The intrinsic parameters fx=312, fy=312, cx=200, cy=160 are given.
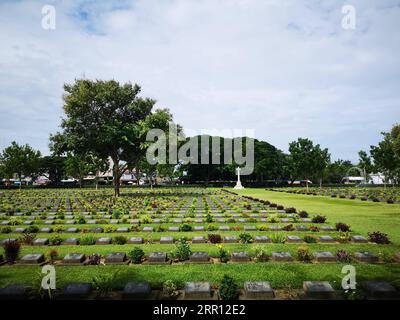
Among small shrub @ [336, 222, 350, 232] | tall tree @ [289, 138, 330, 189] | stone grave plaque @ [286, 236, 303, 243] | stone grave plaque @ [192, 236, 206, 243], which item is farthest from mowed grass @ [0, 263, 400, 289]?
tall tree @ [289, 138, 330, 189]

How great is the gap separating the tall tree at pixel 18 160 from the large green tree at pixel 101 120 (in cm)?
3554

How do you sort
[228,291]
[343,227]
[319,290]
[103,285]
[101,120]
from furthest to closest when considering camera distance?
[101,120], [343,227], [103,285], [319,290], [228,291]

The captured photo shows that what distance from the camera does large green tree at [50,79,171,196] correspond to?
1198 inches

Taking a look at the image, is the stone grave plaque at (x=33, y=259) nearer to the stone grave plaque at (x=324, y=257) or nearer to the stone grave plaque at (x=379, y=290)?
the stone grave plaque at (x=324, y=257)

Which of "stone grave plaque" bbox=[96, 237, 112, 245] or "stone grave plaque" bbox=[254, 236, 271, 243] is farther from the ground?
"stone grave plaque" bbox=[254, 236, 271, 243]

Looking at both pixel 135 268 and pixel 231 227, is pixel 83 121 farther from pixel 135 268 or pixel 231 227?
pixel 135 268

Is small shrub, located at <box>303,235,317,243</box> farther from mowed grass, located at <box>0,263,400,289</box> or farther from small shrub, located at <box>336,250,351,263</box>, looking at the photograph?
mowed grass, located at <box>0,263,400,289</box>

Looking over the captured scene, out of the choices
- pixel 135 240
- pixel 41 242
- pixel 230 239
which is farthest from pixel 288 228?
pixel 41 242

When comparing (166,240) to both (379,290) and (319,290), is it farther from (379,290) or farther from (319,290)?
(379,290)

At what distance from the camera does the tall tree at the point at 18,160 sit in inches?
2389

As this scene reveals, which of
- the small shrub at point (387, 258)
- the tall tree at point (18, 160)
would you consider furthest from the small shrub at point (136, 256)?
the tall tree at point (18, 160)

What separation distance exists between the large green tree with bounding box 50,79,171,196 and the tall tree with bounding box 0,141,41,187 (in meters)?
35.5

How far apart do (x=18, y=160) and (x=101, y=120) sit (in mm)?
38794

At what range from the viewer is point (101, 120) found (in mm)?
31875
